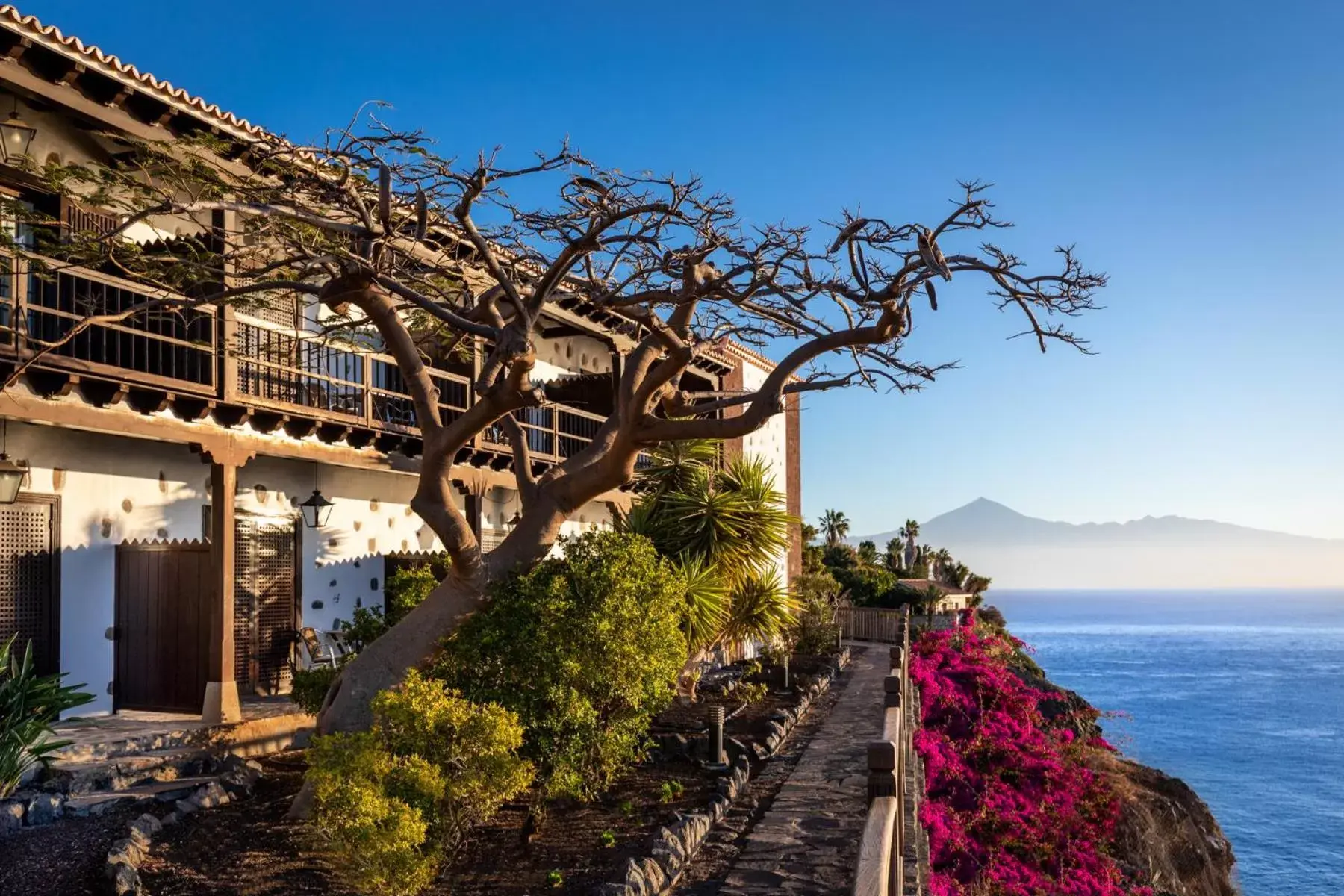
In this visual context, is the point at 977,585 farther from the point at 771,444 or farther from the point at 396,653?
the point at 396,653

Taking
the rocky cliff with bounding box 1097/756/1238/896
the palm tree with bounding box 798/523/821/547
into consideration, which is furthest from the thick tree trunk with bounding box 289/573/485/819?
the palm tree with bounding box 798/523/821/547

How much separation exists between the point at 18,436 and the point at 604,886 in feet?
27.2

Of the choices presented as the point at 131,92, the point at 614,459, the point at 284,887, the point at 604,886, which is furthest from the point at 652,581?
the point at 131,92

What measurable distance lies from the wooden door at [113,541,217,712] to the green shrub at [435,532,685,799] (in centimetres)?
516

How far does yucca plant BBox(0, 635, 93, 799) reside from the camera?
829 centimetres

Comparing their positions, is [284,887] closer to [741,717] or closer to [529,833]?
[529,833]

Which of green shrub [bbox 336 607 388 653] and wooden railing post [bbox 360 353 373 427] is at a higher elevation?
wooden railing post [bbox 360 353 373 427]

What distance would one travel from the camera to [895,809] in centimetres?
537

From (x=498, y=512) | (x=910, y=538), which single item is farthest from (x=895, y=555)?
(x=498, y=512)

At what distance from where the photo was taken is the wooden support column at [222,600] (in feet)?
36.2

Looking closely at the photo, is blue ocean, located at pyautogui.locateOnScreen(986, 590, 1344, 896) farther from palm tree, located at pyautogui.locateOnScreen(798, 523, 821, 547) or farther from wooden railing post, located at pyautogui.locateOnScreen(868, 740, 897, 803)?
wooden railing post, located at pyautogui.locateOnScreen(868, 740, 897, 803)

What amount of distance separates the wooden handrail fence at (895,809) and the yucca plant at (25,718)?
6.51 meters

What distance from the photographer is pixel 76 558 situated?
11.7 meters

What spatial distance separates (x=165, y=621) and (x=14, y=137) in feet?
17.4
